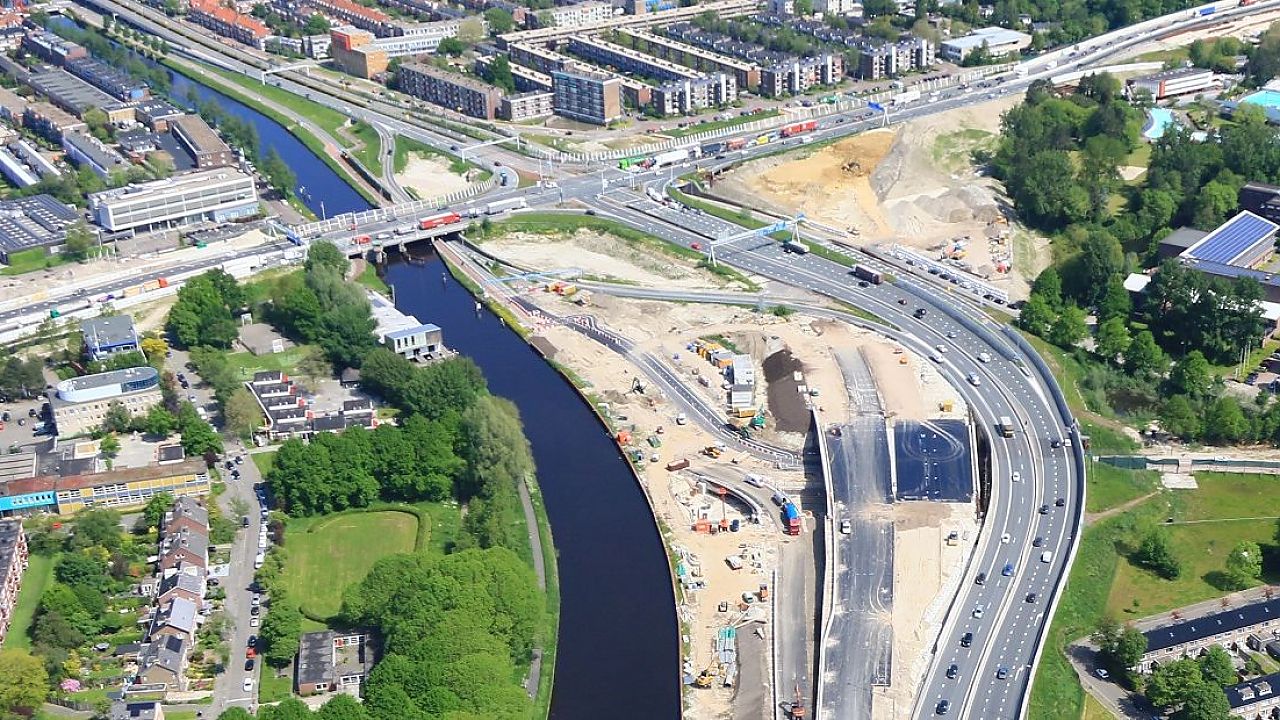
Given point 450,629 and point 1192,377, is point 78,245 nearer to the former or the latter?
point 450,629

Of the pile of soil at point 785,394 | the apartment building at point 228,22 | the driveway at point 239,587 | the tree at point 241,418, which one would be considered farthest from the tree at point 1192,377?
the apartment building at point 228,22

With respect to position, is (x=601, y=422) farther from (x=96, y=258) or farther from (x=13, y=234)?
(x=13, y=234)

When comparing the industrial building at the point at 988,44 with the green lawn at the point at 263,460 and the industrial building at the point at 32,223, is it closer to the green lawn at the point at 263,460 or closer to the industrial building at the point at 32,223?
the industrial building at the point at 32,223

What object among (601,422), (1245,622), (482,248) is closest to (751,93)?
(482,248)

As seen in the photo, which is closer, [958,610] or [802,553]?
[958,610]

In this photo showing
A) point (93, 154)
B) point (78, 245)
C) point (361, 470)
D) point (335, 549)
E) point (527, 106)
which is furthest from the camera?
point (527, 106)

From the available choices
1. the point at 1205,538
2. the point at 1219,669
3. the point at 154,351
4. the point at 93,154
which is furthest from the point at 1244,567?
the point at 93,154
